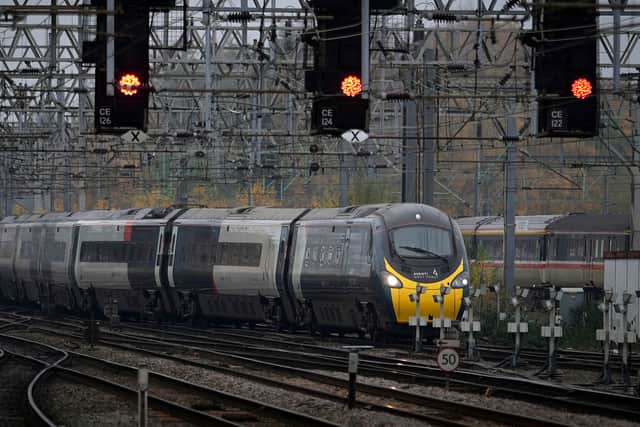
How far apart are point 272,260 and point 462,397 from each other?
15.0 m

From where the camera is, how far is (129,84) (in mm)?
22828

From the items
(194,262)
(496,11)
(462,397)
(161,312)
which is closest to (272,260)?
(194,262)

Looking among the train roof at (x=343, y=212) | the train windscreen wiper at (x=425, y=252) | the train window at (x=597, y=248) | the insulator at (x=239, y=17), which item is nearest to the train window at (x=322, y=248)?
the train roof at (x=343, y=212)

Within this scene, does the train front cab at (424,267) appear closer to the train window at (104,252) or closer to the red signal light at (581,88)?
the red signal light at (581,88)

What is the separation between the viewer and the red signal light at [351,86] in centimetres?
2245

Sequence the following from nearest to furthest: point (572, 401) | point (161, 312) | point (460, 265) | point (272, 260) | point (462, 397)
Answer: point (572, 401) < point (462, 397) < point (460, 265) < point (272, 260) < point (161, 312)

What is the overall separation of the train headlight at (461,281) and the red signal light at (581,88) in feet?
29.6

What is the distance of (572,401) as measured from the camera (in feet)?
61.3

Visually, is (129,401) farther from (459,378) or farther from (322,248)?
(322,248)

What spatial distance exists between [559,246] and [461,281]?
869 inches

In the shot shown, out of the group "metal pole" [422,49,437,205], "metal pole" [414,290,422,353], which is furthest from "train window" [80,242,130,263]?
"metal pole" [414,290,422,353]

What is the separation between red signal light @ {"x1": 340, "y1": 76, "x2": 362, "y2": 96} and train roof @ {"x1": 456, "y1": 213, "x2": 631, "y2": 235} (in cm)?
2766

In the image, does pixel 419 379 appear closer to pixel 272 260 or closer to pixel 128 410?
pixel 128 410

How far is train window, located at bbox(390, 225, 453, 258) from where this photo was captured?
29.8 m
